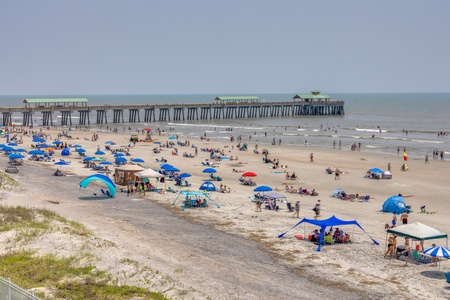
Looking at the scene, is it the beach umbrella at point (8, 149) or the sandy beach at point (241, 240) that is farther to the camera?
the beach umbrella at point (8, 149)

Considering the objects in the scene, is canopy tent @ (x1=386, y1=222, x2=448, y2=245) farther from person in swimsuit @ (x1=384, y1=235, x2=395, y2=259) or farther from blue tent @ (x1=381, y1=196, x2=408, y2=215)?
blue tent @ (x1=381, y1=196, x2=408, y2=215)

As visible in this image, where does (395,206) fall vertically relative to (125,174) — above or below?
above

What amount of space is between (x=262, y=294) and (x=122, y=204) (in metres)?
14.2

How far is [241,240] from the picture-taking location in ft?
70.6

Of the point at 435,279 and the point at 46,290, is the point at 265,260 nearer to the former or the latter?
the point at 435,279

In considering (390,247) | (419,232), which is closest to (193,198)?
(390,247)

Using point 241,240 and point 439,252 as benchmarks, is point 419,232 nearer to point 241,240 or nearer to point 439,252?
point 439,252

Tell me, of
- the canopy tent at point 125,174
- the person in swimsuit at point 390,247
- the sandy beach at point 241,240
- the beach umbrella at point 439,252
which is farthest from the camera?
the canopy tent at point 125,174

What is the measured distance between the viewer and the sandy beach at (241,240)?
Answer: 52.6 ft

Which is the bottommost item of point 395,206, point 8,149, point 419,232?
point 8,149

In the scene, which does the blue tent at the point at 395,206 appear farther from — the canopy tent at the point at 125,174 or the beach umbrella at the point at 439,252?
the canopy tent at the point at 125,174

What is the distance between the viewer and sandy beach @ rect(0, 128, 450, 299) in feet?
52.6

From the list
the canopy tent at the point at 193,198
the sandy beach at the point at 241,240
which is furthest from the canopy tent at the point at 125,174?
the canopy tent at the point at 193,198

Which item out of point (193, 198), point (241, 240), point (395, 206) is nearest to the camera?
point (241, 240)
